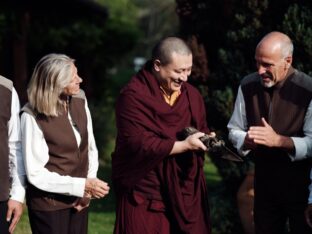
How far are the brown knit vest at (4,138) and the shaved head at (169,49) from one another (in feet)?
3.31

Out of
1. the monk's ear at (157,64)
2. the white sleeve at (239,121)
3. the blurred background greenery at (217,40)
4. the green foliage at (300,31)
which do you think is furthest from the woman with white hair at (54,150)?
the green foliage at (300,31)

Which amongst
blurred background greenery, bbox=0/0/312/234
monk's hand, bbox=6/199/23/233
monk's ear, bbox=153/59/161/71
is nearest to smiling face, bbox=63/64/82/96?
monk's ear, bbox=153/59/161/71

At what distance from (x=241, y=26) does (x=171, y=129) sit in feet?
10.8

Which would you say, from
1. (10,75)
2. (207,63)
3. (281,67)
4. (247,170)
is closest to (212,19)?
(207,63)

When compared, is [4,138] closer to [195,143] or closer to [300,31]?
[195,143]

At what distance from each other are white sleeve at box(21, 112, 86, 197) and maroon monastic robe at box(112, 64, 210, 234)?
421mm

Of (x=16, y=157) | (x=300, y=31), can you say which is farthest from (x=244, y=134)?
(x=300, y=31)

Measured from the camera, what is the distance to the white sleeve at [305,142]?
4.93 metres

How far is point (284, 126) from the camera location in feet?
16.6

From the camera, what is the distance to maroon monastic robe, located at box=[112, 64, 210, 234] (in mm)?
4965

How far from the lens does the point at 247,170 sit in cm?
809

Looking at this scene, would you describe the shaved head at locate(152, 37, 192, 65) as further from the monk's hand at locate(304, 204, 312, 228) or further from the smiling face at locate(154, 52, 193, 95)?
the monk's hand at locate(304, 204, 312, 228)

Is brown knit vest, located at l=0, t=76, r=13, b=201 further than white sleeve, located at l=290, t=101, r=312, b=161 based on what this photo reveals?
No

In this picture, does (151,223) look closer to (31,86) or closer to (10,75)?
(31,86)
